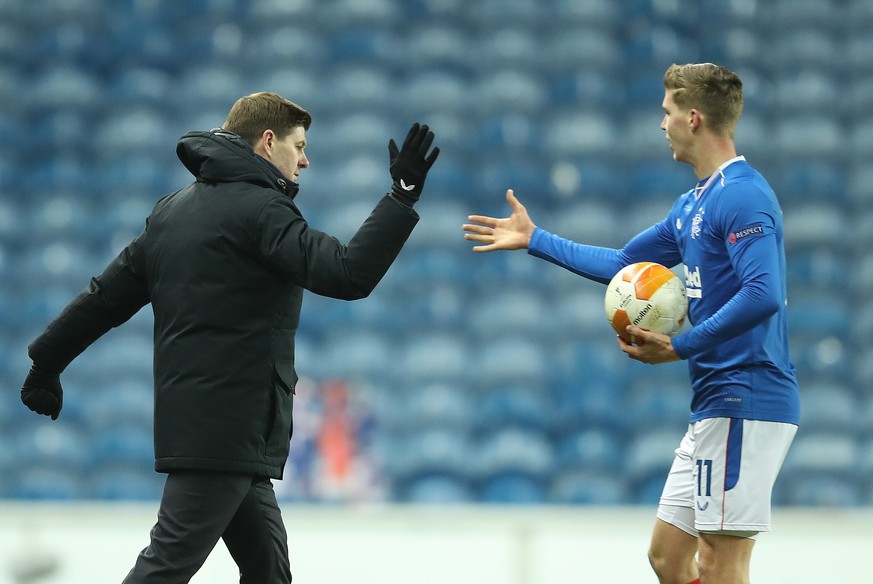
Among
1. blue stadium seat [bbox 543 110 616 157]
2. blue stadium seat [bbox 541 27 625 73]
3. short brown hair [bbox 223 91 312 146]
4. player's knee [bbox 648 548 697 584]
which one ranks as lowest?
player's knee [bbox 648 548 697 584]

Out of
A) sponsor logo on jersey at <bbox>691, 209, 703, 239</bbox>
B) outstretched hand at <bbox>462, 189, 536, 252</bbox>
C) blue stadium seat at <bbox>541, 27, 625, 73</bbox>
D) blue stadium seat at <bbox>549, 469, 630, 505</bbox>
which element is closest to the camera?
sponsor logo on jersey at <bbox>691, 209, 703, 239</bbox>

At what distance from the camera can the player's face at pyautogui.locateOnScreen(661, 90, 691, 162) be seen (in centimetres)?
326

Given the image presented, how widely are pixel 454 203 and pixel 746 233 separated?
460 cm

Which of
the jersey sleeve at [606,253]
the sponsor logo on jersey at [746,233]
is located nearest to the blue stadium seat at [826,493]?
the jersey sleeve at [606,253]

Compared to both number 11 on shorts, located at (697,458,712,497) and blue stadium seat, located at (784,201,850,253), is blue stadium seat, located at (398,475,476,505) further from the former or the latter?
number 11 on shorts, located at (697,458,712,497)

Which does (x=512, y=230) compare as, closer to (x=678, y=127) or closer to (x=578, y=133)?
→ (x=678, y=127)

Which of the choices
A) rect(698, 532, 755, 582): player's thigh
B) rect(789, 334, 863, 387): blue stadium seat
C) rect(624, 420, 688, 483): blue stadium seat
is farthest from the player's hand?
rect(789, 334, 863, 387): blue stadium seat

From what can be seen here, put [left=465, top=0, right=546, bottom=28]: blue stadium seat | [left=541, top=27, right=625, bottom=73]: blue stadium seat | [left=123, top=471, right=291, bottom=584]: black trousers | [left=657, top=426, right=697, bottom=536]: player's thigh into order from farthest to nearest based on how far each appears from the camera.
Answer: [left=465, top=0, right=546, bottom=28]: blue stadium seat → [left=541, top=27, right=625, bottom=73]: blue stadium seat → [left=657, top=426, right=697, bottom=536]: player's thigh → [left=123, top=471, right=291, bottom=584]: black trousers

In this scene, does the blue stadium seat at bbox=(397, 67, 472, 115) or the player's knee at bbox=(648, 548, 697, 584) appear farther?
the blue stadium seat at bbox=(397, 67, 472, 115)

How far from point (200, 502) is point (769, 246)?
163cm

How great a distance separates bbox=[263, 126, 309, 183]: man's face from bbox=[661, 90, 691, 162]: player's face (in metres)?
1.08

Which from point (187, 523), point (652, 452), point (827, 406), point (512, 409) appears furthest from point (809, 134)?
point (187, 523)

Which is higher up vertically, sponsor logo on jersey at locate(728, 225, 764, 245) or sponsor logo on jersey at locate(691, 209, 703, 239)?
sponsor logo on jersey at locate(691, 209, 703, 239)

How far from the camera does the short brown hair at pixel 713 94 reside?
126 inches
